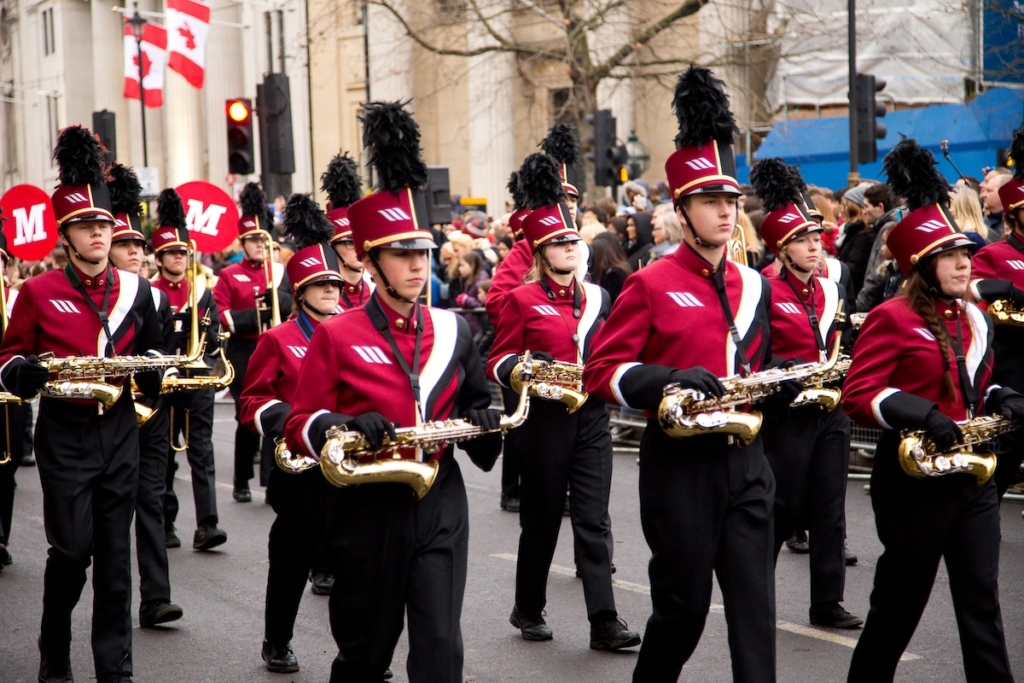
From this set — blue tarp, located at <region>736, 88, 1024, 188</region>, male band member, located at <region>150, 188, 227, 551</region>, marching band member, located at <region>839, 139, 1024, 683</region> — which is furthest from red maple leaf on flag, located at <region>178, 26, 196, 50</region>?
marching band member, located at <region>839, 139, 1024, 683</region>

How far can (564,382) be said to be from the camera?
25.0ft

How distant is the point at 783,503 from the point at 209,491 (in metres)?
4.56

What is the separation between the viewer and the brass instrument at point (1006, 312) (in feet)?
24.2

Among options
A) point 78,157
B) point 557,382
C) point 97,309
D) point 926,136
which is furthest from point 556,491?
point 926,136

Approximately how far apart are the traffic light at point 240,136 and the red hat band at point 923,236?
1404 cm

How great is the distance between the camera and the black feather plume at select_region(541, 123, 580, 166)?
10.7 metres

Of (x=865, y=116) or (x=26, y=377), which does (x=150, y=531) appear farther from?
(x=865, y=116)

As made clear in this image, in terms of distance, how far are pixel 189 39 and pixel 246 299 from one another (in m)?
13.5

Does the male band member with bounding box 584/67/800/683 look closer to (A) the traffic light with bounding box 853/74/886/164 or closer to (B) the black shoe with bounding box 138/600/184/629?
(B) the black shoe with bounding box 138/600/184/629

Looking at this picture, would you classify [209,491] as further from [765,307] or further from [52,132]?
[52,132]

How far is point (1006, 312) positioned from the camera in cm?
740

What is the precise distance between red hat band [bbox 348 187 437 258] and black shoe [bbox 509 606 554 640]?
9.68ft

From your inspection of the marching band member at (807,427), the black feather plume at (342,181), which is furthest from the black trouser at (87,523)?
the marching band member at (807,427)

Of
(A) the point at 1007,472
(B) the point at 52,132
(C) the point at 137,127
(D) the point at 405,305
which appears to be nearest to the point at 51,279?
(D) the point at 405,305
